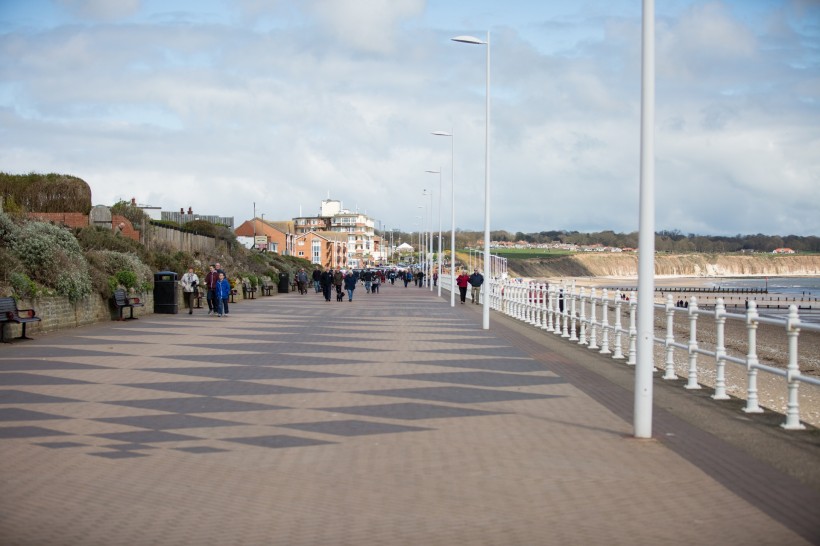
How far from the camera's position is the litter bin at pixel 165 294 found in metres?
30.5

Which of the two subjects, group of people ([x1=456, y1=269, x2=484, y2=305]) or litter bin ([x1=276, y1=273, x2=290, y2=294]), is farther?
litter bin ([x1=276, y1=273, x2=290, y2=294])

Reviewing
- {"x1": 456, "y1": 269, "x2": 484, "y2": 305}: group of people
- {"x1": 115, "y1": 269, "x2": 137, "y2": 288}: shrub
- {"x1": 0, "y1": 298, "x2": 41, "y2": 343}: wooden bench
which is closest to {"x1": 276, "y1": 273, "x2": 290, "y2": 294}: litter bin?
{"x1": 456, "y1": 269, "x2": 484, "y2": 305}: group of people

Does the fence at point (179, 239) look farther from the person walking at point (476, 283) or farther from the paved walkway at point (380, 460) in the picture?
the paved walkway at point (380, 460)

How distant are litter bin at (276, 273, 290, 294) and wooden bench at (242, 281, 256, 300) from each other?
11.4m

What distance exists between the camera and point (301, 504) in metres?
6.55

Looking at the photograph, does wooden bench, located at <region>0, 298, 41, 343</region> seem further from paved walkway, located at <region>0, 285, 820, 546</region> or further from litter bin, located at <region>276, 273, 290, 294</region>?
litter bin, located at <region>276, 273, 290, 294</region>

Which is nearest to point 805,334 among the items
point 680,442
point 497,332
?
point 497,332

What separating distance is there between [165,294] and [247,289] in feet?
50.0

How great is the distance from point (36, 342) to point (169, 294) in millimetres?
11789

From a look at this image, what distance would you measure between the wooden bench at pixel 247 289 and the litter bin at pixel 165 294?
14.7 m

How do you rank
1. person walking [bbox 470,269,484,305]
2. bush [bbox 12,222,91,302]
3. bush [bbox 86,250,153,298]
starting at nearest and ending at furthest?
1. bush [bbox 12,222,91,302]
2. bush [bbox 86,250,153,298]
3. person walking [bbox 470,269,484,305]

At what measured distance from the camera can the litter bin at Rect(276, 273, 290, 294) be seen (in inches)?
2317

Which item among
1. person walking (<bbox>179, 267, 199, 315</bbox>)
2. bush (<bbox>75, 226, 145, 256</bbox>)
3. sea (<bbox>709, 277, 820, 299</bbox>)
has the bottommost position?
sea (<bbox>709, 277, 820, 299</bbox>)

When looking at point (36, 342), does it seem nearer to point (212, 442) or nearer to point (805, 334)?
point (212, 442)
